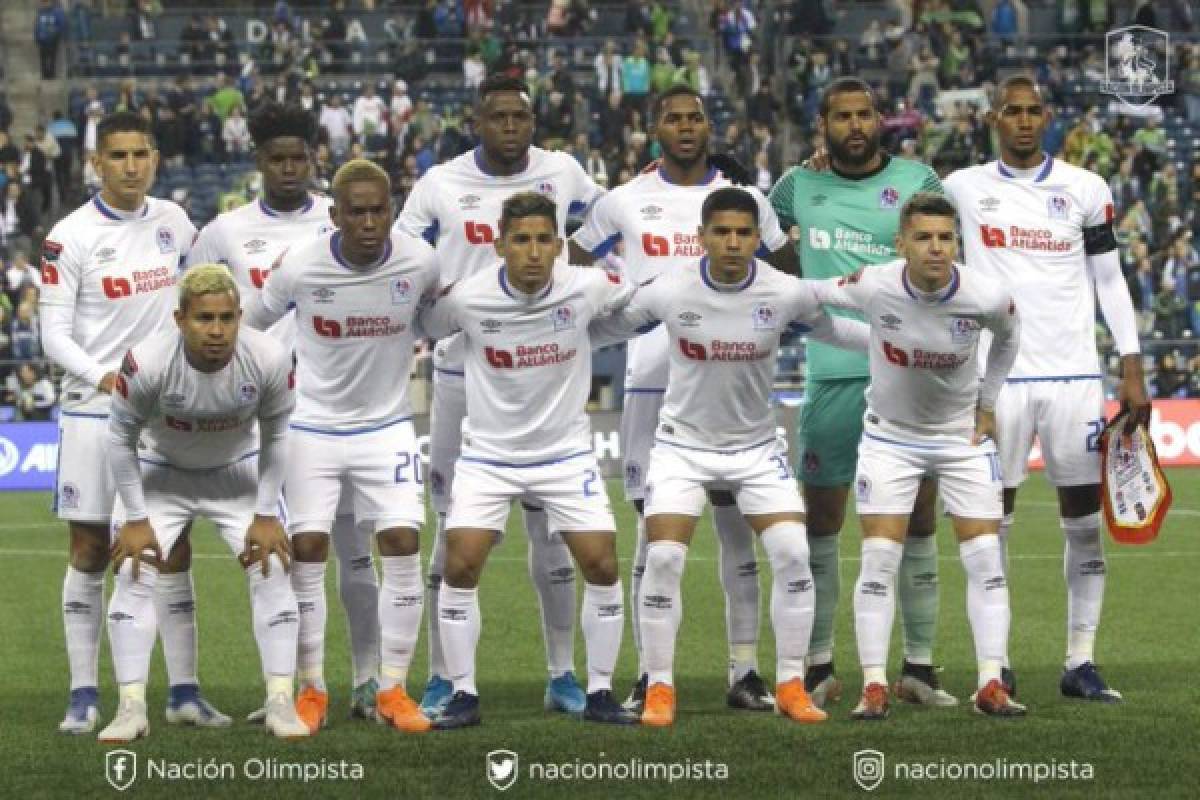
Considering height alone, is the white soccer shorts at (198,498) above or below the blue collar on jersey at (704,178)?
below

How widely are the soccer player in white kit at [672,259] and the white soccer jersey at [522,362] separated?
0.62 metres

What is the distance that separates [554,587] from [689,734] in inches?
51.0

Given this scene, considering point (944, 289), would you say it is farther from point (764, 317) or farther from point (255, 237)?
point (255, 237)

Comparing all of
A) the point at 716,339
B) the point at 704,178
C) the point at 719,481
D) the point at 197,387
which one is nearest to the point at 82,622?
the point at 197,387

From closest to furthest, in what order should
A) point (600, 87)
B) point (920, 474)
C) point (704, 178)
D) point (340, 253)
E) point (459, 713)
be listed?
point (459, 713) < point (340, 253) < point (920, 474) < point (704, 178) < point (600, 87)

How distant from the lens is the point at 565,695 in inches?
423

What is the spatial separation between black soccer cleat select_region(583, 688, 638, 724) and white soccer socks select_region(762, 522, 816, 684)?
2.28ft

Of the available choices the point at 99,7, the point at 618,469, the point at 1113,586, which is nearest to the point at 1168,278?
the point at 618,469

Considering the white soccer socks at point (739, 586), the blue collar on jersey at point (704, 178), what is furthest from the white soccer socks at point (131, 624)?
the blue collar on jersey at point (704, 178)

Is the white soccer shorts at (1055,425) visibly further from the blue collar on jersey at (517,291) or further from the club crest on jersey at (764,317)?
the blue collar on jersey at (517,291)

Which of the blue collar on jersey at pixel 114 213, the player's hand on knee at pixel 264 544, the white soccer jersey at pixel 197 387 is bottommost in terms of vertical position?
the player's hand on knee at pixel 264 544

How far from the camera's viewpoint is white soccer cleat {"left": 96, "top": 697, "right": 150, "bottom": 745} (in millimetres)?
9898

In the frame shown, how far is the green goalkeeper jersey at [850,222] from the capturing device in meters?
11.0

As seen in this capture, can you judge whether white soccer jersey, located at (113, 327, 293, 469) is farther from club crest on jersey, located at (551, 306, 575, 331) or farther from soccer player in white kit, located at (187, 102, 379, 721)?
club crest on jersey, located at (551, 306, 575, 331)
